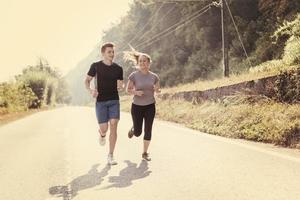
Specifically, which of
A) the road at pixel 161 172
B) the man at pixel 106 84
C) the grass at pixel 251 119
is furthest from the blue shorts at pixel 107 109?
the grass at pixel 251 119

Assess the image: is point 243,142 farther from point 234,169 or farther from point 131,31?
point 131,31

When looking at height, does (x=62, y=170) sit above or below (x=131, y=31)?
below

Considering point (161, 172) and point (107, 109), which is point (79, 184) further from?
point (107, 109)

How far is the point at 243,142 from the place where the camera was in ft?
35.4

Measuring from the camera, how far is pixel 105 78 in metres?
8.57

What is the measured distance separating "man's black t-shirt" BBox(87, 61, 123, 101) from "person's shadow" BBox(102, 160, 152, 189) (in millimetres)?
1283

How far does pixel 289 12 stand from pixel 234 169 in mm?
28242

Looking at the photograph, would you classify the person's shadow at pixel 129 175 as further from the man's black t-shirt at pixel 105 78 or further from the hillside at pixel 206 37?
the hillside at pixel 206 37

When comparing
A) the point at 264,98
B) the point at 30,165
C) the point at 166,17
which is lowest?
the point at 30,165

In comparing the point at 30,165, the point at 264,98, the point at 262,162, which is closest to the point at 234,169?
the point at 262,162

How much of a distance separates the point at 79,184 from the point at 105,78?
7.17ft

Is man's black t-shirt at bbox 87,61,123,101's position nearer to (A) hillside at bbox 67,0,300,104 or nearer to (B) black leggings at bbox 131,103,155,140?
(B) black leggings at bbox 131,103,155,140

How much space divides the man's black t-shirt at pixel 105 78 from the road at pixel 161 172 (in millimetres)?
1269

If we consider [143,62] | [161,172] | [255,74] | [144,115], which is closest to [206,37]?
[255,74]
